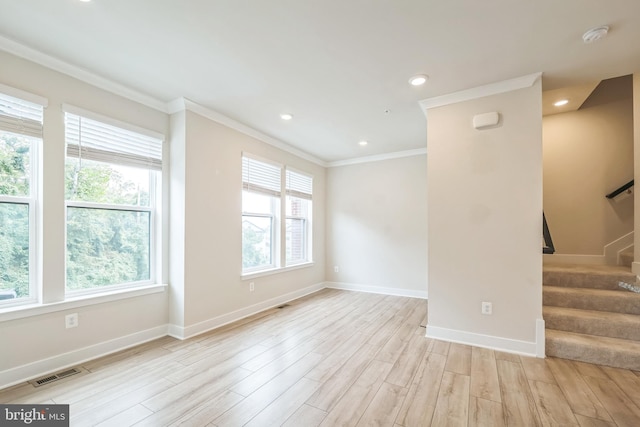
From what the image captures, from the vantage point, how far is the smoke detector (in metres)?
2.05

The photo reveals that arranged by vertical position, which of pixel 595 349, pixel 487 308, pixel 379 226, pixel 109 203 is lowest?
pixel 595 349

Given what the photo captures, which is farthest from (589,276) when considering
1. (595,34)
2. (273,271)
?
(273,271)

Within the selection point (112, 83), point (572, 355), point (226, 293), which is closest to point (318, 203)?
point (226, 293)

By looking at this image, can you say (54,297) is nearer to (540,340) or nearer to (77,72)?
(77,72)

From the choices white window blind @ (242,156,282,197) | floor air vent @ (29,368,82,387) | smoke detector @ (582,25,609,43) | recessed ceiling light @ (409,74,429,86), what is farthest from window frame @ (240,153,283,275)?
smoke detector @ (582,25,609,43)

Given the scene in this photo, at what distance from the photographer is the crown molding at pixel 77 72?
2.24 metres

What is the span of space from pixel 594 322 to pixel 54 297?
500 cm

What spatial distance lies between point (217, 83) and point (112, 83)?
1.02m

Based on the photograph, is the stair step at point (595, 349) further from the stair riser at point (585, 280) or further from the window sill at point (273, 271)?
the window sill at point (273, 271)

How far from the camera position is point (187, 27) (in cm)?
206

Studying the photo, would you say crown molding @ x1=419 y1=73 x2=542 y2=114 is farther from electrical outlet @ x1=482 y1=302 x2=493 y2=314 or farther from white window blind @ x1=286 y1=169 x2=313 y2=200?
white window blind @ x1=286 y1=169 x2=313 y2=200

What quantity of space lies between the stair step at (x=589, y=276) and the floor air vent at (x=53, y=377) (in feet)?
16.4

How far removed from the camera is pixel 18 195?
2.34m

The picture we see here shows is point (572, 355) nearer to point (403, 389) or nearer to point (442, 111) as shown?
point (403, 389)
